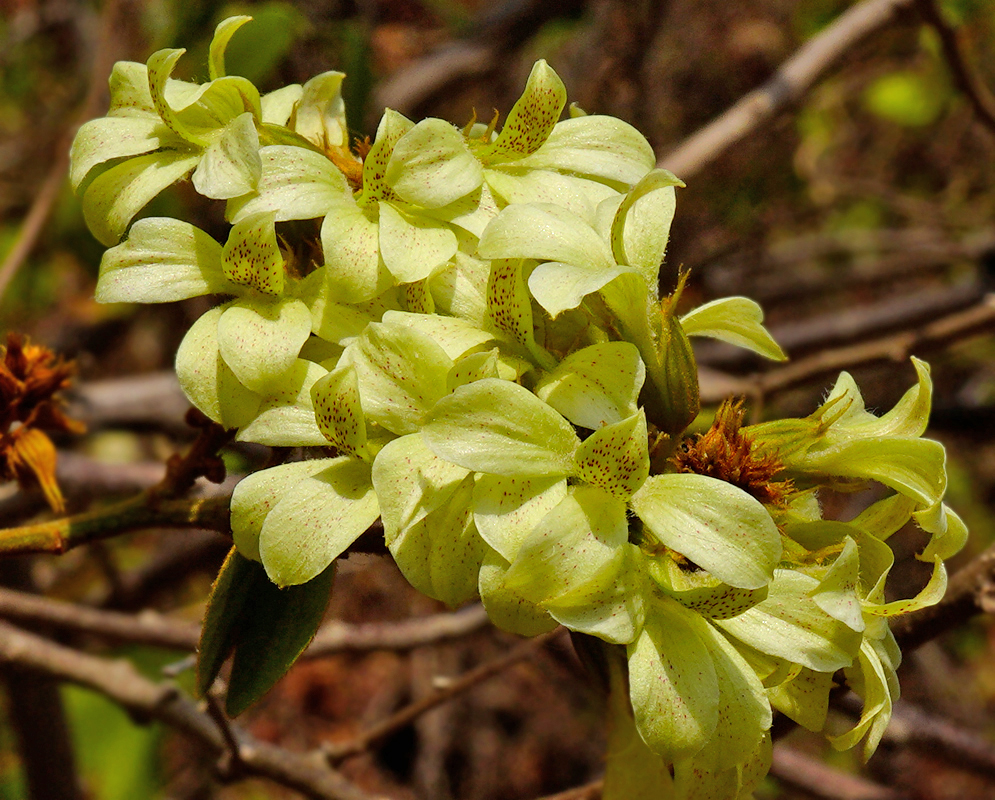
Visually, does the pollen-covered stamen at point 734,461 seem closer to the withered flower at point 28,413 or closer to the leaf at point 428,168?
the leaf at point 428,168

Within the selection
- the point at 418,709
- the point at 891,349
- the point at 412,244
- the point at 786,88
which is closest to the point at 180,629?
the point at 418,709

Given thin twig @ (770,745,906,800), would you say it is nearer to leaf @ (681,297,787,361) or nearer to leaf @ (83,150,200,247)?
leaf @ (681,297,787,361)

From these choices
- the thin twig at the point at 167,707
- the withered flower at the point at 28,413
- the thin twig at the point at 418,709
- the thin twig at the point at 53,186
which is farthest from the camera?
the thin twig at the point at 53,186

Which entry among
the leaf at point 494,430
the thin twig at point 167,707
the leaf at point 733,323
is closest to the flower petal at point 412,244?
the leaf at point 494,430

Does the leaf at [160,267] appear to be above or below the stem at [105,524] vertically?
above

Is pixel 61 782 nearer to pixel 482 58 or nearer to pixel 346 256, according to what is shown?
pixel 346 256

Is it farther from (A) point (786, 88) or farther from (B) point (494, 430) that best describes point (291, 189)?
(A) point (786, 88)
